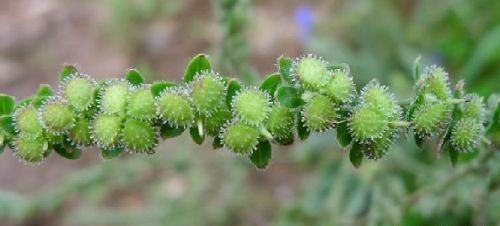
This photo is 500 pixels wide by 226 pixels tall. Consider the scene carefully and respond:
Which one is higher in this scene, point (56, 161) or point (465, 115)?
point (56, 161)

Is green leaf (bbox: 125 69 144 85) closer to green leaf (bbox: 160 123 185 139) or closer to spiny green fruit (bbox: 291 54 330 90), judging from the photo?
green leaf (bbox: 160 123 185 139)

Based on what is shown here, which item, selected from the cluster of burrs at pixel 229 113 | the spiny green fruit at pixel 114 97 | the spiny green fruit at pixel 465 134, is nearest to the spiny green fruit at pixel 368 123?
the cluster of burrs at pixel 229 113

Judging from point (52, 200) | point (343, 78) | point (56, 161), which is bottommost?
point (343, 78)

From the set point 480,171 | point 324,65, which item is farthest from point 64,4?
point 324,65

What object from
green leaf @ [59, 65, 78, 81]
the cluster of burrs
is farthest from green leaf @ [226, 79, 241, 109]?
green leaf @ [59, 65, 78, 81]

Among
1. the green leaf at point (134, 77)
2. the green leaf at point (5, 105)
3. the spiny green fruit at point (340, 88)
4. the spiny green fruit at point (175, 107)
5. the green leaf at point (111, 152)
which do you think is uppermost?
the green leaf at point (134, 77)

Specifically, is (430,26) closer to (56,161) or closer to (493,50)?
(493,50)

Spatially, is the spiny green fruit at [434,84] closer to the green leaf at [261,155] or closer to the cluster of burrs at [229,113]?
the cluster of burrs at [229,113]
